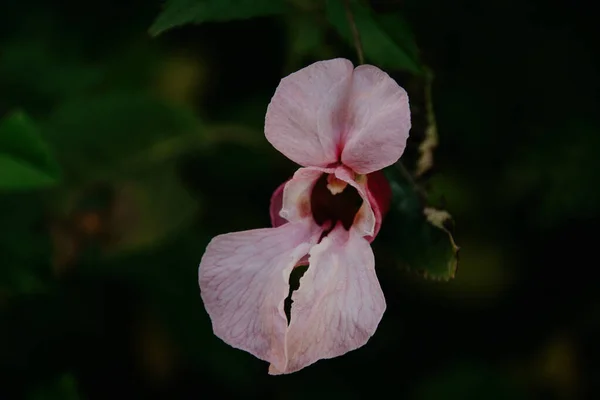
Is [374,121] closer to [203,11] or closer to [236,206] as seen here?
[203,11]

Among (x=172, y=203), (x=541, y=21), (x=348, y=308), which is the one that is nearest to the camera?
(x=348, y=308)

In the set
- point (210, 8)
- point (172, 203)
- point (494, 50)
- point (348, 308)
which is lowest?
point (172, 203)

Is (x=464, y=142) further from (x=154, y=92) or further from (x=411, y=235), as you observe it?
(x=154, y=92)

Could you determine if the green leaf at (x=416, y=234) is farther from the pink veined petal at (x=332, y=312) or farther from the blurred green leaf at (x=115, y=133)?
the blurred green leaf at (x=115, y=133)

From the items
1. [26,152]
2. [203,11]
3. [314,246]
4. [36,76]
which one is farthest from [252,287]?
[36,76]

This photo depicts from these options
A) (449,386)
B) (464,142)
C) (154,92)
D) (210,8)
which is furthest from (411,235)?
(154,92)

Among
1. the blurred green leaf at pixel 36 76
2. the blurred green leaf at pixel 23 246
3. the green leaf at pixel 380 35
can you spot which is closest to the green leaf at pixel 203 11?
the green leaf at pixel 380 35
